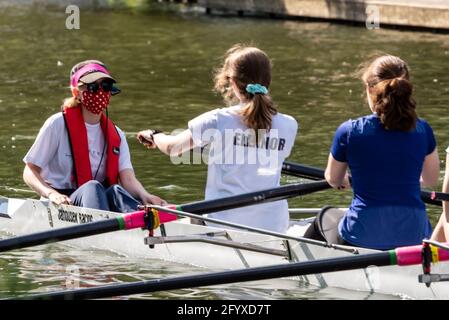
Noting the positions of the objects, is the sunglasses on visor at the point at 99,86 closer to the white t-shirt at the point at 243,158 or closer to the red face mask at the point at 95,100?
the red face mask at the point at 95,100

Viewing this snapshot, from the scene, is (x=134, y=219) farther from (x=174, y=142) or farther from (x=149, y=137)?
(x=149, y=137)

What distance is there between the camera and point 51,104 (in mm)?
18562

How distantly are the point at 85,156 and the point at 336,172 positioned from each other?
2507 mm

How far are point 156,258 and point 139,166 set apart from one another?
168 inches

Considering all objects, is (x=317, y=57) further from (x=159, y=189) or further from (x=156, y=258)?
(x=156, y=258)

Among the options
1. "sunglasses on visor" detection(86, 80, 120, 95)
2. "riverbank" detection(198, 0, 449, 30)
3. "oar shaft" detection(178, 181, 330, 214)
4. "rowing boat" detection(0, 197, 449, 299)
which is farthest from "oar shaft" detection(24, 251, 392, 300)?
"riverbank" detection(198, 0, 449, 30)

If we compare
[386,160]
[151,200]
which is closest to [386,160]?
[386,160]

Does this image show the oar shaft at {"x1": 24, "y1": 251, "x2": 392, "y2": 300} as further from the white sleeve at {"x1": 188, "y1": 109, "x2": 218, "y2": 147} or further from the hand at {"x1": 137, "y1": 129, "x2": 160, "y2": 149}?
the hand at {"x1": 137, "y1": 129, "x2": 160, "y2": 149}

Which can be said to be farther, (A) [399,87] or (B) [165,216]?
(B) [165,216]

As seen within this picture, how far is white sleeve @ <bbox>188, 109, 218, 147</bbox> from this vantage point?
956 cm

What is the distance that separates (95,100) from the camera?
10750mm

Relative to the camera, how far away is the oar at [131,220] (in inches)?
370

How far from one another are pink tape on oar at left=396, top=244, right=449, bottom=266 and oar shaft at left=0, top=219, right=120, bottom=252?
2140 mm
